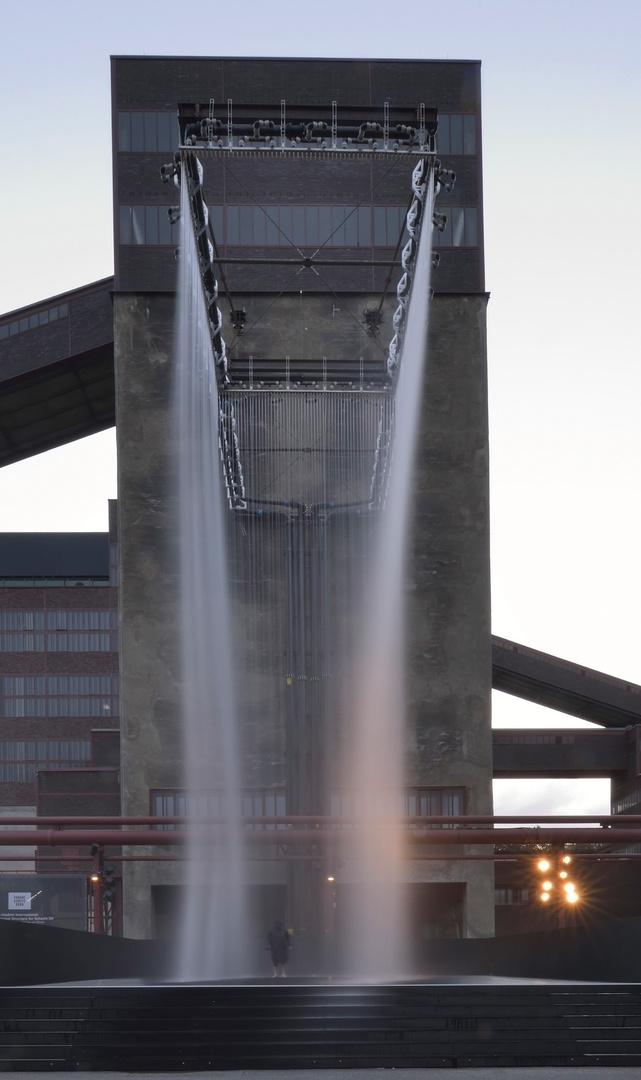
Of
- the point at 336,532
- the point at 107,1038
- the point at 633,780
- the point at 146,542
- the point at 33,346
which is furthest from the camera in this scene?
the point at 633,780

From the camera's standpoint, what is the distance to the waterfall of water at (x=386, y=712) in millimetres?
20266

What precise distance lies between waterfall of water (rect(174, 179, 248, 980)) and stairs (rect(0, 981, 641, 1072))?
4654mm

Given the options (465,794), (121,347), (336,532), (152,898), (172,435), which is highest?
(121,347)

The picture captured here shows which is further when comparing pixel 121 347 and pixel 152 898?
pixel 121 347

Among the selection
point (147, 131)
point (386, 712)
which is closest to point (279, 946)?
point (386, 712)

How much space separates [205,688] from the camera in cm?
3397

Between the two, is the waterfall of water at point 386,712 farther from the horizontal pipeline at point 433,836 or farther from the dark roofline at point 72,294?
the dark roofline at point 72,294

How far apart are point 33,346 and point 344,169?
10.7 metres

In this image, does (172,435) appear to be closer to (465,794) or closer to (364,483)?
(364,483)

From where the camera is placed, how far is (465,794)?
35.5 metres

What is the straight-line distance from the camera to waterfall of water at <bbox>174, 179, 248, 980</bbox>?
2031 cm

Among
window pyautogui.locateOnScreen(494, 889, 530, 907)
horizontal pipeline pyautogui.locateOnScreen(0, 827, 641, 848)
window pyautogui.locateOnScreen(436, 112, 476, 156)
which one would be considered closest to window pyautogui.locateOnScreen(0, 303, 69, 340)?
window pyautogui.locateOnScreen(436, 112, 476, 156)

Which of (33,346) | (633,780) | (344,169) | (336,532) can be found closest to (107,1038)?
(336,532)

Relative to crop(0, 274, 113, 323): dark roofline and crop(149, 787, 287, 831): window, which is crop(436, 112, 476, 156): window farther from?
crop(149, 787, 287, 831): window
